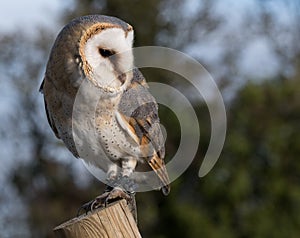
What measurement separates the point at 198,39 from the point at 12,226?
14.5 ft

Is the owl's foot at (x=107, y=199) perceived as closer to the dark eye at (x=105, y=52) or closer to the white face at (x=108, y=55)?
the white face at (x=108, y=55)

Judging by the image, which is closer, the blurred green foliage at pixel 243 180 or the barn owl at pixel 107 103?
the barn owl at pixel 107 103

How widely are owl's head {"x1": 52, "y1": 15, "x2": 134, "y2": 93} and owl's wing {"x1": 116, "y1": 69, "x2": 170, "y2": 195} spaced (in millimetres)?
157

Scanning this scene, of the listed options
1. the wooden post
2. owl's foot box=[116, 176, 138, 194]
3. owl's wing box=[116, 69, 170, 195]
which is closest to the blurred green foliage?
owl's wing box=[116, 69, 170, 195]

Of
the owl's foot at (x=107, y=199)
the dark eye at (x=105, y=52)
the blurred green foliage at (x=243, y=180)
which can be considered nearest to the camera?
the owl's foot at (x=107, y=199)

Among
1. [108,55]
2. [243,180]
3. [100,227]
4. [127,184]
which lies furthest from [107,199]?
[243,180]

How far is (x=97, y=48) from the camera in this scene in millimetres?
2809

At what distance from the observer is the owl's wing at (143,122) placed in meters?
3.02

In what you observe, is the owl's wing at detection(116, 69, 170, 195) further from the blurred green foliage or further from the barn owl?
the blurred green foliage

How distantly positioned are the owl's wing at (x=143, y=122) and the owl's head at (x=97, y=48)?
0.16 m

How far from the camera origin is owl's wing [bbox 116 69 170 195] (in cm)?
302

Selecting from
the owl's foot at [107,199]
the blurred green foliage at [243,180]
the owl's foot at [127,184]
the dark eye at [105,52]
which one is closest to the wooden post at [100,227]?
the owl's foot at [107,199]

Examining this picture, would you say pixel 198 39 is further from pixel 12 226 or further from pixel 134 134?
pixel 134 134

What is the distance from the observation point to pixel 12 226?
39.4 feet
